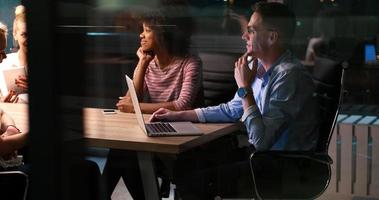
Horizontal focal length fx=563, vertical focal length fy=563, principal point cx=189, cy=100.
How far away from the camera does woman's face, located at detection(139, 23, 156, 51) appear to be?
8.30 feet

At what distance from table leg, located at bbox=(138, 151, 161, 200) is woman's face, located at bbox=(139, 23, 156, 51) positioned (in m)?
0.52

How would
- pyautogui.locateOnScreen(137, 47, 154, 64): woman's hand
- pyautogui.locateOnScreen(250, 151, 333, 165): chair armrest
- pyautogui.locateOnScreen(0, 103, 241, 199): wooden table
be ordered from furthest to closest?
1. pyautogui.locateOnScreen(137, 47, 154, 64): woman's hand
2. pyautogui.locateOnScreen(250, 151, 333, 165): chair armrest
3. pyautogui.locateOnScreen(0, 103, 241, 199): wooden table

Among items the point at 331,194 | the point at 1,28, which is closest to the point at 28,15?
the point at 1,28

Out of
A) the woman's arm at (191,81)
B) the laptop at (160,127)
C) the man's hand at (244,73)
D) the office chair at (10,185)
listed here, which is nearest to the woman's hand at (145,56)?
the woman's arm at (191,81)

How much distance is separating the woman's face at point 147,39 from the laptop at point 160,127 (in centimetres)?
28

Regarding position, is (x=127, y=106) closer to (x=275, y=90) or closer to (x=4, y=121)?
(x=4, y=121)

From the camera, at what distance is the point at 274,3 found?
7.48ft

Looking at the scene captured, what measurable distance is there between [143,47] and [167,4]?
0.40m

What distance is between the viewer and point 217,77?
9.14 feet

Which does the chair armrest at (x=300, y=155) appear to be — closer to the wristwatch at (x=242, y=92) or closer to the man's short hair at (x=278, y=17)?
the wristwatch at (x=242, y=92)

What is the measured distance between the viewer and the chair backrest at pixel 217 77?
106 inches

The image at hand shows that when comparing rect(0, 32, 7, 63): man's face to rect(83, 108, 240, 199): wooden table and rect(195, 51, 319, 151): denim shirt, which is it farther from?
rect(195, 51, 319, 151): denim shirt

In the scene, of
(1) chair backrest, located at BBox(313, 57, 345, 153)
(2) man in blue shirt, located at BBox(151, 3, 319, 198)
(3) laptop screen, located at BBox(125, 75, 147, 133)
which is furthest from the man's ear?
(3) laptop screen, located at BBox(125, 75, 147, 133)

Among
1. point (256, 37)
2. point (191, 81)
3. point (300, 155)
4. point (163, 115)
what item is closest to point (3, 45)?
point (163, 115)
